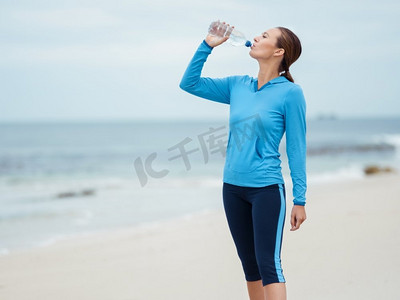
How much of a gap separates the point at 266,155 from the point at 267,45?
22.4 inches

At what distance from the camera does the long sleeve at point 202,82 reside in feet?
9.11

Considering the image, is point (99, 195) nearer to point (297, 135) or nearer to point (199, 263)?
point (199, 263)

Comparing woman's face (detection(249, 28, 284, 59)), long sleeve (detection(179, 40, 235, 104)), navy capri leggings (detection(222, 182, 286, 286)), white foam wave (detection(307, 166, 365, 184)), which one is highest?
woman's face (detection(249, 28, 284, 59))

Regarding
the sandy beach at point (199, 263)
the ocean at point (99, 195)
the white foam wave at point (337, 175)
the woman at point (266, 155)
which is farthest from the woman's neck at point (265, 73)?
the white foam wave at point (337, 175)

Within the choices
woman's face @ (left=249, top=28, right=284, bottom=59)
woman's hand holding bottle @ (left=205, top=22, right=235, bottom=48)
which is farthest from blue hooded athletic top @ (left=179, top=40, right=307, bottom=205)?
woman's hand holding bottle @ (left=205, top=22, right=235, bottom=48)

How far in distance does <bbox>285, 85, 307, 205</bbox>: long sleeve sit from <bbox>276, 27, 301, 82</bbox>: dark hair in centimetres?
19

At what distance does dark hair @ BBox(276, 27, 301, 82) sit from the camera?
8.36 feet

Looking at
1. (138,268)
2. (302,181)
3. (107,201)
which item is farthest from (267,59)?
(107,201)

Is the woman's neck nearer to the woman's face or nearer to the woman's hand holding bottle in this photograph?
the woman's face

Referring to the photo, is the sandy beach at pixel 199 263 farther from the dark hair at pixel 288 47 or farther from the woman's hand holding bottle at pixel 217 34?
the woman's hand holding bottle at pixel 217 34

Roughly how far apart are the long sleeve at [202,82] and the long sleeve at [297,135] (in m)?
0.45

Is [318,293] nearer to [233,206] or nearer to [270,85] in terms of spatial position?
[233,206]

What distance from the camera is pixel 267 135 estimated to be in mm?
2490

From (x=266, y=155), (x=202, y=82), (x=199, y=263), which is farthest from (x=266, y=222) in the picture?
(x=199, y=263)
